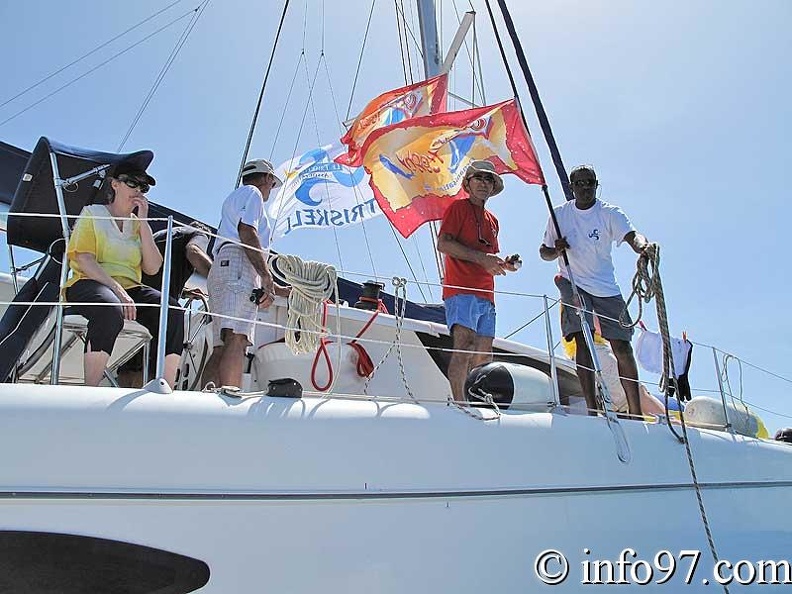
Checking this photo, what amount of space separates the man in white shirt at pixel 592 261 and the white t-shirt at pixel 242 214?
171 centimetres

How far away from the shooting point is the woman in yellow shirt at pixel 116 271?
2.39 meters

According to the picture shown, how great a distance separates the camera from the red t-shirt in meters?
3.75

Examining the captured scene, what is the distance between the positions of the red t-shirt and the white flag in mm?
Answer: 3163

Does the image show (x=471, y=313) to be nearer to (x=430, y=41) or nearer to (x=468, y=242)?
(x=468, y=242)

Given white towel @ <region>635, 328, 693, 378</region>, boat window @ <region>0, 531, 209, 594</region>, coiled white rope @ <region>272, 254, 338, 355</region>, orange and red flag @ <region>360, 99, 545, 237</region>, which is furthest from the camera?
orange and red flag @ <region>360, 99, 545, 237</region>

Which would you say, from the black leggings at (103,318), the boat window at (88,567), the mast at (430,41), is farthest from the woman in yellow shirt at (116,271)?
the mast at (430,41)

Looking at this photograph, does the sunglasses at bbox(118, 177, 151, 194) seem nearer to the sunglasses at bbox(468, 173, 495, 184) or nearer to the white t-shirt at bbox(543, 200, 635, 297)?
the sunglasses at bbox(468, 173, 495, 184)

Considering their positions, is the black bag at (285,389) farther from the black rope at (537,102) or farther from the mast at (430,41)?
the mast at (430,41)

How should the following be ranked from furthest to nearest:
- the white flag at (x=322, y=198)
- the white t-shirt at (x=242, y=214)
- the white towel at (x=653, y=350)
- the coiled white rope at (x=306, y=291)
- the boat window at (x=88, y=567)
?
the white flag at (x=322, y=198) → the white towel at (x=653, y=350) → the white t-shirt at (x=242, y=214) → the coiled white rope at (x=306, y=291) → the boat window at (x=88, y=567)

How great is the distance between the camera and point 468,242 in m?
3.81

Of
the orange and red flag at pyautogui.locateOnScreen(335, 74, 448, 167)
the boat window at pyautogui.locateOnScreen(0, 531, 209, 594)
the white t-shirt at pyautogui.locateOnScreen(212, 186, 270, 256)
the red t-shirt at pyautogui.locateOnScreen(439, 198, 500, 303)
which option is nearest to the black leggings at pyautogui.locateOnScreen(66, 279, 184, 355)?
the white t-shirt at pyautogui.locateOnScreen(212, 186, 270, 256)

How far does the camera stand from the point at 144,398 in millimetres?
2104

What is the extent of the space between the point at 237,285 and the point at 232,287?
0.08ft

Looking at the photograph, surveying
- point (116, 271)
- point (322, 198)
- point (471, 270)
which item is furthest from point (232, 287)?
point (322, 198)
